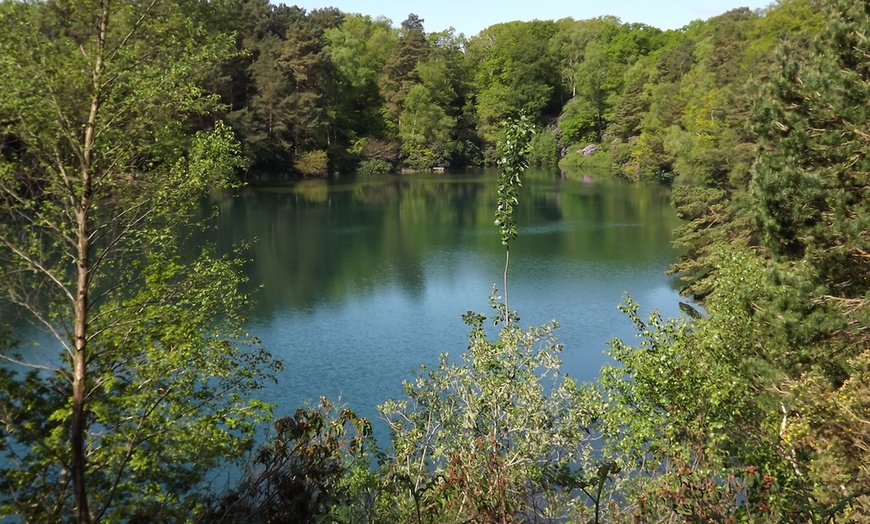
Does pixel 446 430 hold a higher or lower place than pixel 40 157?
lower

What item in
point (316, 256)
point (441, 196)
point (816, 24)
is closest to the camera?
point (316, 256)

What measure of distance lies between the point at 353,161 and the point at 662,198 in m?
28.9

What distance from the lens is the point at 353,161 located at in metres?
62.8

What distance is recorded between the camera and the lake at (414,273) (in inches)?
693

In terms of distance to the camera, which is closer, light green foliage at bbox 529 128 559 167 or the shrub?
the shrub

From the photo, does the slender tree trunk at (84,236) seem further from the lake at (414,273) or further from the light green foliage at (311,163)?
the light green foliage at (311,163)

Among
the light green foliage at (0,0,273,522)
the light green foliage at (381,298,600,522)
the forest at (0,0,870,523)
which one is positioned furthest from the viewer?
the light green foliage at (381,298,600,522)

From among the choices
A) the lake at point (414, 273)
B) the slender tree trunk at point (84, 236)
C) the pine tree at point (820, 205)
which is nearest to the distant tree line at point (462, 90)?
the lake at point (414, 273)

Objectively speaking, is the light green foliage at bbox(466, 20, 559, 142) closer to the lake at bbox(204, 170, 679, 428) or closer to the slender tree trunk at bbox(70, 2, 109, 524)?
the lake at bbox(204, 170, 679, 428)

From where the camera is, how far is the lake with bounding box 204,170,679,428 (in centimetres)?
1761

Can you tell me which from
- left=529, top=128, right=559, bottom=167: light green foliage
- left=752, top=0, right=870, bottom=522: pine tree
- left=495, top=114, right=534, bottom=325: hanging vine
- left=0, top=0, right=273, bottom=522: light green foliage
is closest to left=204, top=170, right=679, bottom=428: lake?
left=0, top=0, right=273, bottom=522: light green foliage

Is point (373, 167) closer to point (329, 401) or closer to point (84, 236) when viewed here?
point (329, 401)

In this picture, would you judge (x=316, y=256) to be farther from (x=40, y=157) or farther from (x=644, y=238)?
(x=40, y=157)

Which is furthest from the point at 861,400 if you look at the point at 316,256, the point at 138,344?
the point at 316,256
